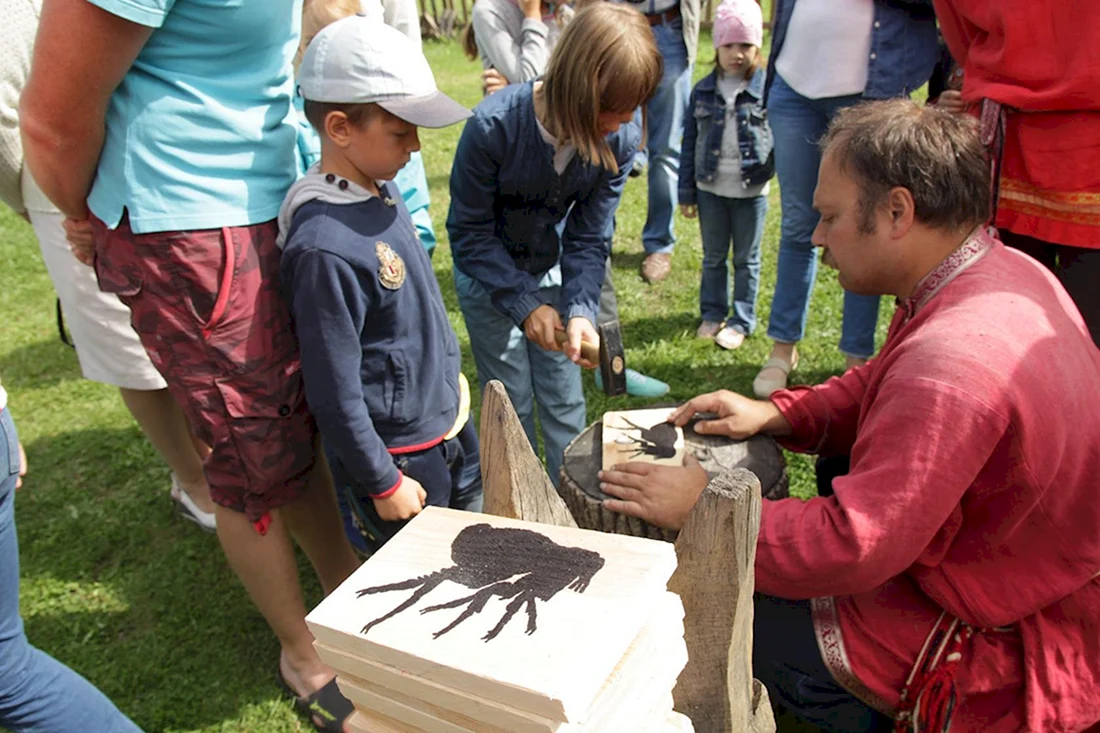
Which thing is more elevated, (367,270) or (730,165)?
(367,270)

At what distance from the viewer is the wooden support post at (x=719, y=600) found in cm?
120

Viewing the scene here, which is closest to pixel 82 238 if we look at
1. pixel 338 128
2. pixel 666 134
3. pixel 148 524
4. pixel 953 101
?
pixel 338 128

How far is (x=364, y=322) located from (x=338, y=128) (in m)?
0.49

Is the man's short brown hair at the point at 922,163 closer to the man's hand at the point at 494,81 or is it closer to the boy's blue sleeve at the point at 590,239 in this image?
the boy's blue sleeve at the point at 590,239

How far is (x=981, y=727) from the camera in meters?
1.71

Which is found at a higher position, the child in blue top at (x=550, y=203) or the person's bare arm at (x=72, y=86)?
the person's bare arm at (x=72, y=86)

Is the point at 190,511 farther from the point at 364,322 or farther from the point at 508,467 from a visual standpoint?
the point at 508,467

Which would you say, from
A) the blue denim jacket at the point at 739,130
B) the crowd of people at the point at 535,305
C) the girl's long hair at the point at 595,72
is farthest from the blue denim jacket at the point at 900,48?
the girl's long hair at the point at 595,72

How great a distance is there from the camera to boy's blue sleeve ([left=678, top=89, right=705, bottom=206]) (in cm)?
460

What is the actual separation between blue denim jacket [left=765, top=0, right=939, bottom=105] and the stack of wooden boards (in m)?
2.97

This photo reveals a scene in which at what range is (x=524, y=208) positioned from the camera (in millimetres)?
2820

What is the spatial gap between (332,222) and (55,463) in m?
2.93

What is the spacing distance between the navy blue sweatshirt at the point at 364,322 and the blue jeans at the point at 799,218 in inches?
86.1

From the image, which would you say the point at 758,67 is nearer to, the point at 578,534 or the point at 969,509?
the point at 969,509
